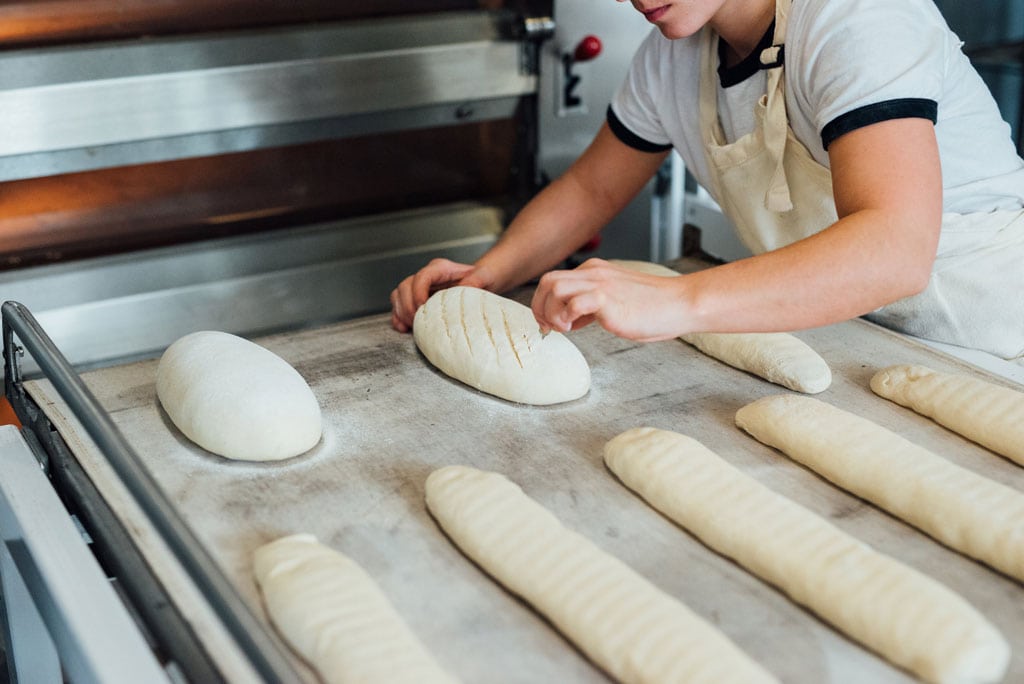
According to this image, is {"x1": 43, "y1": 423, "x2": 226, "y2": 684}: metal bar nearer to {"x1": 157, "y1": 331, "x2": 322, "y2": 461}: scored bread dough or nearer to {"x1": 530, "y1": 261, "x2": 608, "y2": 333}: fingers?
{"x1": 157, "y1": 331, "x2": 322, "y2": 461}: scored bread dough

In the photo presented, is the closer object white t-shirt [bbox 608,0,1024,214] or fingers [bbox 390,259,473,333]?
white t-shirt [bbox 608,0,1024,214]

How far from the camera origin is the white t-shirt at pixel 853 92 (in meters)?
1.33

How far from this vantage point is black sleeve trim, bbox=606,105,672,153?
6.34ft

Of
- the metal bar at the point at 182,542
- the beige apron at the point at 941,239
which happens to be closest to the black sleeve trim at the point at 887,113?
the beige apron at the point at 941,239

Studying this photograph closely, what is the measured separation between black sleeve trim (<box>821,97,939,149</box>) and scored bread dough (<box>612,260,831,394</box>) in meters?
0.37

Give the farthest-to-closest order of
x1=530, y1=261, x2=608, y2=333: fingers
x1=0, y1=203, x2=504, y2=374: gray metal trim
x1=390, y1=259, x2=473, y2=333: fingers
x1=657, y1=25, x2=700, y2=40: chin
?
x1=0, y1=203, x2=504, y2=374: gray metal trim → x1=390, y1=259, x2=473, y2=333: fingers → x1=657, y1=25, x2=700, y2=40: chin → x1=530, y1=261, x2=608, y2=333: fingers

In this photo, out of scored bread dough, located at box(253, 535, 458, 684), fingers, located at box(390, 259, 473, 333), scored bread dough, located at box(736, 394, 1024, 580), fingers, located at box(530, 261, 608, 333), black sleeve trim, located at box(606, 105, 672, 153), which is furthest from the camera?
black sleeve trim, located at box(606, 105, 672, 153)

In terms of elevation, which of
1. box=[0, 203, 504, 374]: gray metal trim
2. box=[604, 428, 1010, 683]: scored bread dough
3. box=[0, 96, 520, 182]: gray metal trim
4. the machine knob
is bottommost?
box=[0, 203, 504, 374]: gray metal trim

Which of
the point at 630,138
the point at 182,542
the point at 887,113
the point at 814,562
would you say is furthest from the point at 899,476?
the point at 630,138

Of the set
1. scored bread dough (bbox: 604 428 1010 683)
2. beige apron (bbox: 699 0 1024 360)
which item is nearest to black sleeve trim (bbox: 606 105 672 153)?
beige apron (bbox: 699 0 1024 360)

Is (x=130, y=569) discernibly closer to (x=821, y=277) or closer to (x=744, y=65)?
(x=821, y=277)

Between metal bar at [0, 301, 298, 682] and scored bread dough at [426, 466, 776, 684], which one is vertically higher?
metal bar at [0, 301, 298, 682]

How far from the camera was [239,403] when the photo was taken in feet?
4.46

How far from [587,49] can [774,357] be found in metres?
1.19
